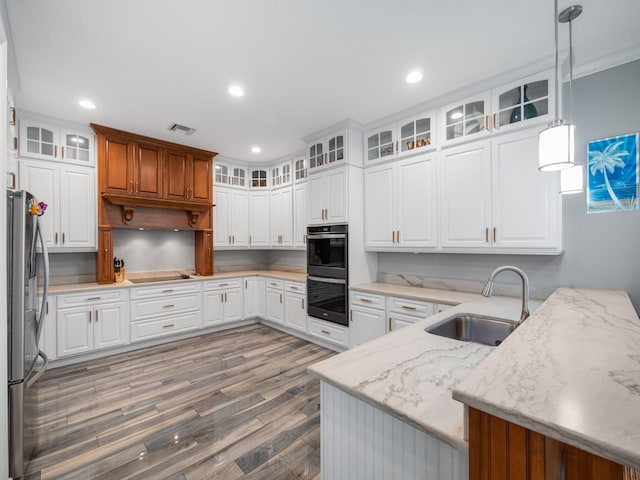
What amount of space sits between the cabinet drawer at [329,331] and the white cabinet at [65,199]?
2867mm

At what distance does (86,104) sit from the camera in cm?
295

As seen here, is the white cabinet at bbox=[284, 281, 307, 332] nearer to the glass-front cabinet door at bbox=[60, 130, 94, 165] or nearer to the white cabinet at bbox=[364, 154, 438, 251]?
the white cabinet at bbox=[364, 154, 438, 251]

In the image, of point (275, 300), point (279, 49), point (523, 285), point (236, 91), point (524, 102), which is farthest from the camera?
point (275, 300)

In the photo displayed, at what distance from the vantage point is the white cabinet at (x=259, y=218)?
16.6 feet

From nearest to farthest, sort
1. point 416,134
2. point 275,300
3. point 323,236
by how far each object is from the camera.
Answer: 1. point 416,134
2. point 323,236
3. point 275,300

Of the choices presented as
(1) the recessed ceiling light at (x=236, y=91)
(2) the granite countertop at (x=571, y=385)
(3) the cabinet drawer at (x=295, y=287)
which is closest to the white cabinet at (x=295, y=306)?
(3) the cabinet drawer at (x=295, y=287)

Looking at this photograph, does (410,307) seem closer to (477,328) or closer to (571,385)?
(477,328)

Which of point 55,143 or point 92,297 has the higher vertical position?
point 55,143

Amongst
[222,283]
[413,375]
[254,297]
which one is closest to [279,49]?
[413,375]

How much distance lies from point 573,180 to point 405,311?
1.71 meters

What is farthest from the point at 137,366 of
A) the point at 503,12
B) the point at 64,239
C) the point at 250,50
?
the point at 503,12

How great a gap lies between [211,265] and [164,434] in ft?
8.98

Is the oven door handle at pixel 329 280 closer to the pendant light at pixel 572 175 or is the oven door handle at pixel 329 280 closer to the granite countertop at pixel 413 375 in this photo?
the granite countertop at pixel 413 375

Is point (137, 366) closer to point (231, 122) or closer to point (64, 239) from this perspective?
point (64, 239)
